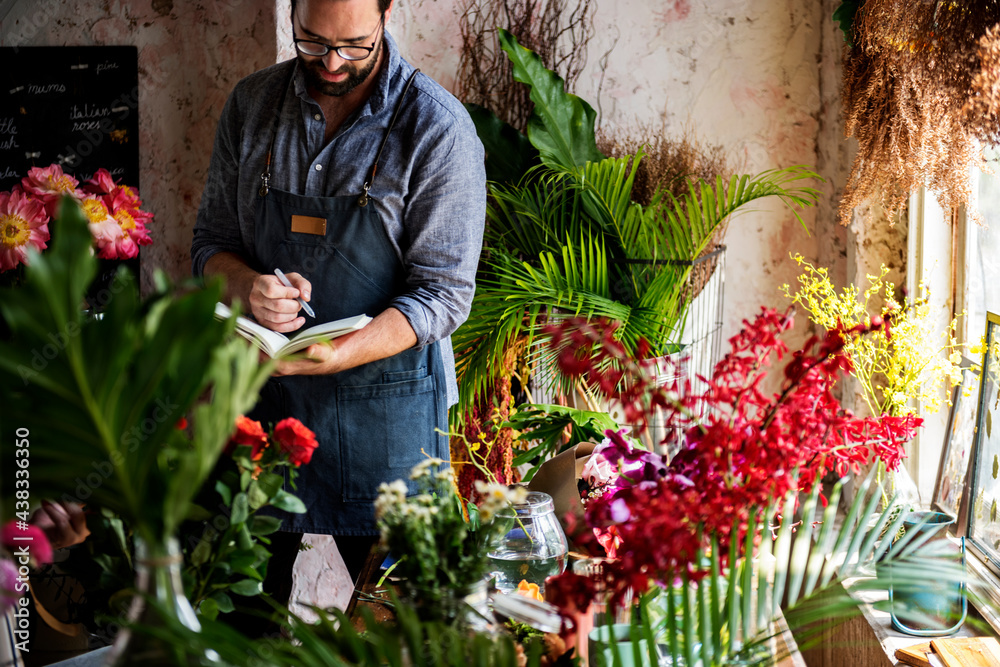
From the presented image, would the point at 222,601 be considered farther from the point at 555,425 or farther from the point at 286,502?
the point at 555,425

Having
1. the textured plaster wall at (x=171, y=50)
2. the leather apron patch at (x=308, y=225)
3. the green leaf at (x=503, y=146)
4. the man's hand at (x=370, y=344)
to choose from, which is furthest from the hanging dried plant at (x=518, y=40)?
the man's hand at (x=370, y=344)

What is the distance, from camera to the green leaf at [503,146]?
7.97ft

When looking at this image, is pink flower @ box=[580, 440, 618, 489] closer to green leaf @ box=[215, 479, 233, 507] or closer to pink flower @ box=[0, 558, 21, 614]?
green leaf @ box=[215, 479, 233, 507]

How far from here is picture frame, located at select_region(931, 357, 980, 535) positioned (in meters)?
1.73

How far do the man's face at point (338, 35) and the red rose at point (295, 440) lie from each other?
3.32 feet

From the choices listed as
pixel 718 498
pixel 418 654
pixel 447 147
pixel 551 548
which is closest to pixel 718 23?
pixel 447 147

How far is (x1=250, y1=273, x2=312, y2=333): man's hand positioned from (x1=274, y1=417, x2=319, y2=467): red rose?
2.41 feet

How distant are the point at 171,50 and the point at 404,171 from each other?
4.28 ft

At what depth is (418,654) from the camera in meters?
0.67

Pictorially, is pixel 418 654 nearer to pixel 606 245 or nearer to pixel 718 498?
pixel 718 498

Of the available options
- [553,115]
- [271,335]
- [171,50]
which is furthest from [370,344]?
[171,50]

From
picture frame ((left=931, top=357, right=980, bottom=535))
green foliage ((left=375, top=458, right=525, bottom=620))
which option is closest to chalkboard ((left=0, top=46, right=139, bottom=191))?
green foliage ((left=375, top=458, right=525, bottom=620))

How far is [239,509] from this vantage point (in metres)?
0.84

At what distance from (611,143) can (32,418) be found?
233 centimetres
